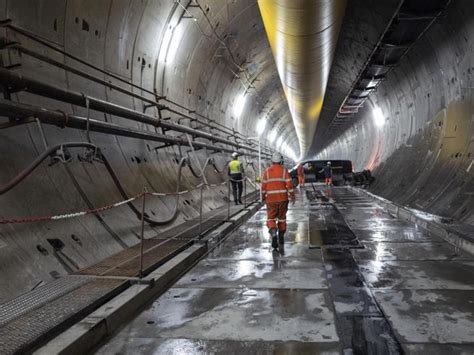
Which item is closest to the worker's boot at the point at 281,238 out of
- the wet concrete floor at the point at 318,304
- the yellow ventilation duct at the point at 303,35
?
the wet concrete floor at the point at 318,304

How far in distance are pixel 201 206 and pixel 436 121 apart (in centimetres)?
664

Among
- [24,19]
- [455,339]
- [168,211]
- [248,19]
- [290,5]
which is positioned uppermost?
[248,19]

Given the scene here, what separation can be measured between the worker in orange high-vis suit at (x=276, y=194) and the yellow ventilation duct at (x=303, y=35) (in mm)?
2229

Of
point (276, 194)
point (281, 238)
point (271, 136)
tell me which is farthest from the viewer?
point (271, 136)

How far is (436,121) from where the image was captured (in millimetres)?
9164

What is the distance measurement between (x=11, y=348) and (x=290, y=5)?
5.21 metres

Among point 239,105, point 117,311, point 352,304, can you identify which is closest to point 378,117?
point 239,105

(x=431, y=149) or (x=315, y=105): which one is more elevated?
(x=315, y=105)

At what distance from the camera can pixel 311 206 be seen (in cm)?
1178

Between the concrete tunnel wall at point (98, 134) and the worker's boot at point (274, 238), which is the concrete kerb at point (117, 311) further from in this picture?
the worker's boot at point (274, 238)

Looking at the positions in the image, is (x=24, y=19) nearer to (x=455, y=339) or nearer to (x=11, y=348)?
(x=11, y=348)

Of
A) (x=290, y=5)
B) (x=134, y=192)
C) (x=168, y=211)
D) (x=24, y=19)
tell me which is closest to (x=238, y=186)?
(x=168, y=211)

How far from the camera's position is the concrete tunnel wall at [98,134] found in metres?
3.97

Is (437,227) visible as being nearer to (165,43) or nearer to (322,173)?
(165,43)
